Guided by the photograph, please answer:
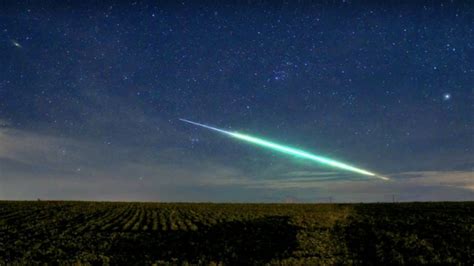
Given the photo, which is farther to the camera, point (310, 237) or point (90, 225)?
point (90, 225)

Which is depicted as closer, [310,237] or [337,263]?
[337,263]

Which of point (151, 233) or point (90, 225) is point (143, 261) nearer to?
point (151, 233)

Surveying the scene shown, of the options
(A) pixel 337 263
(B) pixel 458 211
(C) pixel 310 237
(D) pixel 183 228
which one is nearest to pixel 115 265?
(A) pixel 337 263

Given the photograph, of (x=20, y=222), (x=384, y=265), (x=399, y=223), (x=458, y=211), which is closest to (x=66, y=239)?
(x=20, y=222)

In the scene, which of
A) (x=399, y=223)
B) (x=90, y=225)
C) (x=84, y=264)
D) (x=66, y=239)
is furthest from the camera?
(x=90, y=225)

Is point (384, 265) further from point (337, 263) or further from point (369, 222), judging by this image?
point (369, 222)

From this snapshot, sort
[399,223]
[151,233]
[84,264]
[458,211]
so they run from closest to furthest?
[84,264], [151,233], [399,223], [458,211]

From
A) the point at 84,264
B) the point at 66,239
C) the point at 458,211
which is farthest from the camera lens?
the point at 458,211

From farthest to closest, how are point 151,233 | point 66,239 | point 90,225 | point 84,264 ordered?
point 90,225 < point 151,233 < point 66,239 < point 84,264
